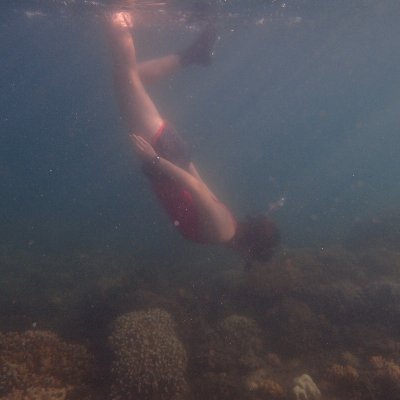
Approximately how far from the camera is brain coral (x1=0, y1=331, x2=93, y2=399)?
5262 millimetres

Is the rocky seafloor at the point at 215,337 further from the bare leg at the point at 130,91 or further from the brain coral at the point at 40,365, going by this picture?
the bare leg at the point at 130,91

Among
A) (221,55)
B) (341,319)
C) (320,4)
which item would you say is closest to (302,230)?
(320,4)

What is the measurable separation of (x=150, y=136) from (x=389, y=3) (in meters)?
25.0

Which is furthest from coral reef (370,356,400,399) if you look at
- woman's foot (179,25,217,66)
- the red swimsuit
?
woman's foot (179,25,217,66)

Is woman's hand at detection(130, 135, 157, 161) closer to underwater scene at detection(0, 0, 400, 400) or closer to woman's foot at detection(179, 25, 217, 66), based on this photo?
underwater scene at detection(0, 0, 400, 400)

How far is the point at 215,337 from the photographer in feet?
25.8

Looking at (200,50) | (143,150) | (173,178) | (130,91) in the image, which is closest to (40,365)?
(173,178)

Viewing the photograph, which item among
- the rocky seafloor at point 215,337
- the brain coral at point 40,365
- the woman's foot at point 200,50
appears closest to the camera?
the brain coral at point 40,365

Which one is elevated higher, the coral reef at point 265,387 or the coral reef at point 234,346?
the coral reef at point 265,387

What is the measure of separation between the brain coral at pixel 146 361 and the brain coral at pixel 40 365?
2.18 feet

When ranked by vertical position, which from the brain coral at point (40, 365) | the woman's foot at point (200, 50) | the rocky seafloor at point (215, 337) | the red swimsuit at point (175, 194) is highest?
the woman's foot at point (200, 50)

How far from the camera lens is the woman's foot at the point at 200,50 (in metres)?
10.3

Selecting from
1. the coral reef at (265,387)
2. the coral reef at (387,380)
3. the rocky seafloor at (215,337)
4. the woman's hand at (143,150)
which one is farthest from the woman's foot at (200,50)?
the coral reef at (387,380)

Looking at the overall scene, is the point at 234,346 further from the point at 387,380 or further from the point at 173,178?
the point at 173,178
